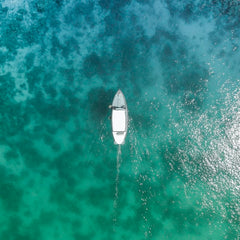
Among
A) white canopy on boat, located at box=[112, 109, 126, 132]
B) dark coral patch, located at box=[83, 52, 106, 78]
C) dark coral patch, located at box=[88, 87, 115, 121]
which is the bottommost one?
white canopy on boat, located at box=[112, 109, 126, 132]

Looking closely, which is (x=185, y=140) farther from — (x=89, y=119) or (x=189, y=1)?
(x=189, y=1)

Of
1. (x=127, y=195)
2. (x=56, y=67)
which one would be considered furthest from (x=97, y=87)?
(x=127, y=195)

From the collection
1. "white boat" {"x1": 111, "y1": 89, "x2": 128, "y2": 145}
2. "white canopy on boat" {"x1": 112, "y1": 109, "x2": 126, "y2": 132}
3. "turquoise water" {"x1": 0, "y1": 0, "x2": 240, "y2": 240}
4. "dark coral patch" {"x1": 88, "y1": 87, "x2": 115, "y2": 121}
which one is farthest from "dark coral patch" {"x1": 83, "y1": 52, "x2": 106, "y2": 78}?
"white canopy on boat" {"x1": 112, "y1": 109, "x2": 126, "y2": 132}

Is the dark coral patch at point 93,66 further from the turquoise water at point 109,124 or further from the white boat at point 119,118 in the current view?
the white boat at point 119,118

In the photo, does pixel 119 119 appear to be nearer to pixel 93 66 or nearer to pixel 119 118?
pixel 119 118

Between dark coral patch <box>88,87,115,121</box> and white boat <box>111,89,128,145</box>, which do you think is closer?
white boat <box>111,89,128,145</box>

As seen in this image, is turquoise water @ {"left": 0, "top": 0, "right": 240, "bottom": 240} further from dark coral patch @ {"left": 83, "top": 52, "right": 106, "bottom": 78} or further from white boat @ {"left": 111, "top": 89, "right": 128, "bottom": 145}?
white boat @ {"left": 111, "top": 89, "right": 128, "bottom": 145}
